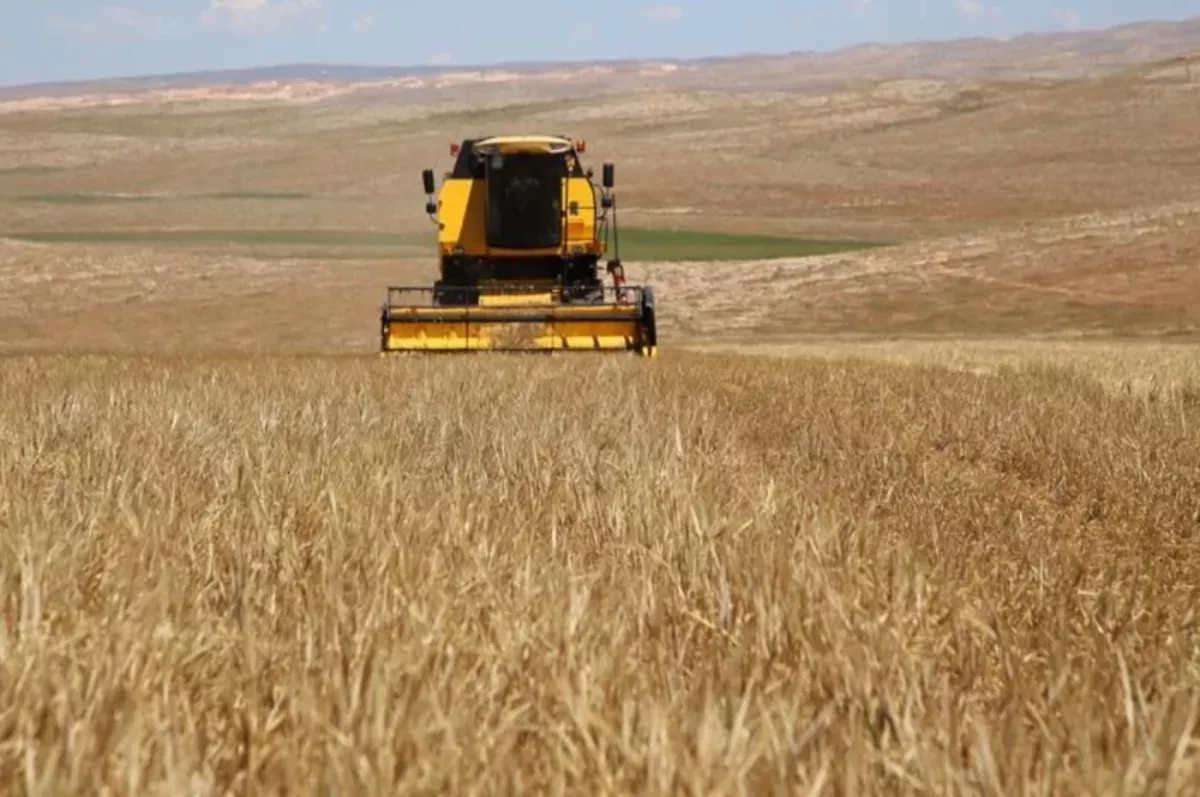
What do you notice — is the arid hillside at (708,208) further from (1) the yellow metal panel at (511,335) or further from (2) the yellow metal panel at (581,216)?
(1) the yellow metal panel at (511,335)

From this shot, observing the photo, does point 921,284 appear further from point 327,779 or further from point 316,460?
point 327,779

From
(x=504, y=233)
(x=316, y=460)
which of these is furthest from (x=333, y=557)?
(x=504, y=233)

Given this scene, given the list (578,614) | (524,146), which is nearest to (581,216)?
(524,146)

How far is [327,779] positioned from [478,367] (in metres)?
10.2

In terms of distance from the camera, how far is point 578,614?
2807 millimetres

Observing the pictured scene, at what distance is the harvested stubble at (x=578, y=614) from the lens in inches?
80.8

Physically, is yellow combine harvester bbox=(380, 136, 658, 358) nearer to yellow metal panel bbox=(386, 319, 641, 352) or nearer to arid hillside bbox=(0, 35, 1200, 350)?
yellow metal panel bbox=(386, 319, 641, 352)

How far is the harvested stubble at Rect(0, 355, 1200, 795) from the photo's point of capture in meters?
2.05

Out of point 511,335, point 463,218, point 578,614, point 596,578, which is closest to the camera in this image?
point 578,614

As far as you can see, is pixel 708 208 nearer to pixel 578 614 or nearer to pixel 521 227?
pixel 521 227

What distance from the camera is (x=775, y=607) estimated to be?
2.93m

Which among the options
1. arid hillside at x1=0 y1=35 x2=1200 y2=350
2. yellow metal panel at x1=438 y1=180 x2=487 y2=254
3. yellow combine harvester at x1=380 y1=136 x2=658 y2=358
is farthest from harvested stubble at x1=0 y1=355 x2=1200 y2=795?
arid hillside at x1=0 y1=35 x2=1200 y2=350

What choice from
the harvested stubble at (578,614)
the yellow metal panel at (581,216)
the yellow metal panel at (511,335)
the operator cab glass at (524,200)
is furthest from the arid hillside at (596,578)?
the yellow metal panel at (581,216)

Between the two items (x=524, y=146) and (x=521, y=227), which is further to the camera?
(x=521, y=227)
